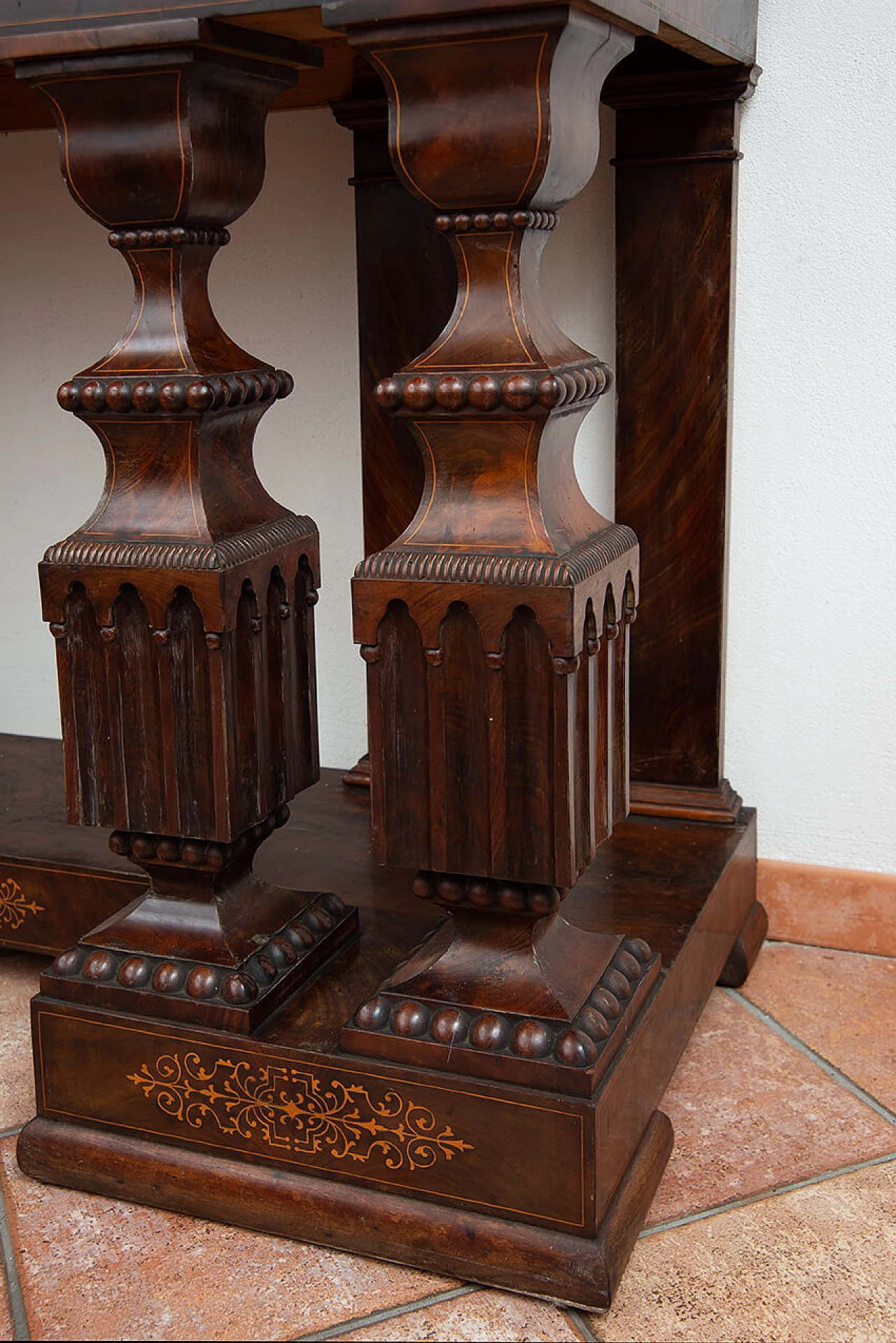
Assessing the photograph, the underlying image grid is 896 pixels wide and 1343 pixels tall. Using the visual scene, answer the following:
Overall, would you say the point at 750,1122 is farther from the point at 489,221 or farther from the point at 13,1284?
the point at 489,221

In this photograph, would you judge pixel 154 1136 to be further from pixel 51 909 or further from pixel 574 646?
pixel 574 646

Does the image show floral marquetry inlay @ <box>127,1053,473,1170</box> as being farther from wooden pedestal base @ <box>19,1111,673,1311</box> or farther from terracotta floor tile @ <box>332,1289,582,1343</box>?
terracotta floor tile @ <box>332,1289,582,1343</box>

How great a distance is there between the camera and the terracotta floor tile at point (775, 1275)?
1.48 m

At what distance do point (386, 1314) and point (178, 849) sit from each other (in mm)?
564

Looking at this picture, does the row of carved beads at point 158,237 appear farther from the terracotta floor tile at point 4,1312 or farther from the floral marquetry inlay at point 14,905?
the terracotta floor tile at point 4,1312

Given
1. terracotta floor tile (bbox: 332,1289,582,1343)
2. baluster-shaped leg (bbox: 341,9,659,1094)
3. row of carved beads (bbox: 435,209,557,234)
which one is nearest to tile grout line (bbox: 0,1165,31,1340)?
terracotta floor tile (bbox: 332,1289,582,1343)

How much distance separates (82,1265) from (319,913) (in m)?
0.50

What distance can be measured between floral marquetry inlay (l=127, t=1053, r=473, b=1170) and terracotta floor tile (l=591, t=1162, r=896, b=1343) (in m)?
0.26

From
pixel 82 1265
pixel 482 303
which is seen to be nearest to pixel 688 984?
pixel 82 1265

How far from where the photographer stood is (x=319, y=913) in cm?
183

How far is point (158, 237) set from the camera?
1.56 m

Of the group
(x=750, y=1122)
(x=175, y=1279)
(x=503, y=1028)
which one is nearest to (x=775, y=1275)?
(x=750, y=1122)

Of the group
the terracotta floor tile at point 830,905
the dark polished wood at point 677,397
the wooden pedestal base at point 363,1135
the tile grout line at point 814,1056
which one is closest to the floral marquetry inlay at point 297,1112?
the wooden pedestal base at point 363,1135

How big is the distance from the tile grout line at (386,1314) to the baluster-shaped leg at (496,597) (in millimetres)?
244
